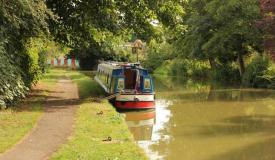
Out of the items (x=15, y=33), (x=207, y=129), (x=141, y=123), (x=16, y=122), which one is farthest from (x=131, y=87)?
(x=16, y=122)

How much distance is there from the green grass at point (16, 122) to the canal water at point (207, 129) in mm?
3355

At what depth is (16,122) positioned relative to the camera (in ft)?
44.9

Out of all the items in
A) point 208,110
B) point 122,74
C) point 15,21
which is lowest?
point 208,110

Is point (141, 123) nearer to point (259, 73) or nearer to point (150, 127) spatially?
point (150, 127)

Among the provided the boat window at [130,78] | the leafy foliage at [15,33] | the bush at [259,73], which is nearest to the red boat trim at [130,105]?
the boat window at [130,78]

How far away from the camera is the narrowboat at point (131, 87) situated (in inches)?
823

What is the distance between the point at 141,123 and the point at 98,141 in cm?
659

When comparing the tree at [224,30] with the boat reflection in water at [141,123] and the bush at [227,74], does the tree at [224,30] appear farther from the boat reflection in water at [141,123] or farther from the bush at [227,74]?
the boat reflection in water at [141,123]

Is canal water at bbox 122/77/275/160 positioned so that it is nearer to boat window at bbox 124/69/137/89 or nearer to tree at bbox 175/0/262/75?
boat window at bbox 124/69/137/89

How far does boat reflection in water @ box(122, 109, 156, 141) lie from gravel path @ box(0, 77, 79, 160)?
7.39ft

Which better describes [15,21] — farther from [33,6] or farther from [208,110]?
[208,110]

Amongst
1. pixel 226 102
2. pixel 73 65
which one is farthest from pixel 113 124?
pixel 73 65

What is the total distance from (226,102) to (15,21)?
47.5ft

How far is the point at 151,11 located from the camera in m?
22.2
